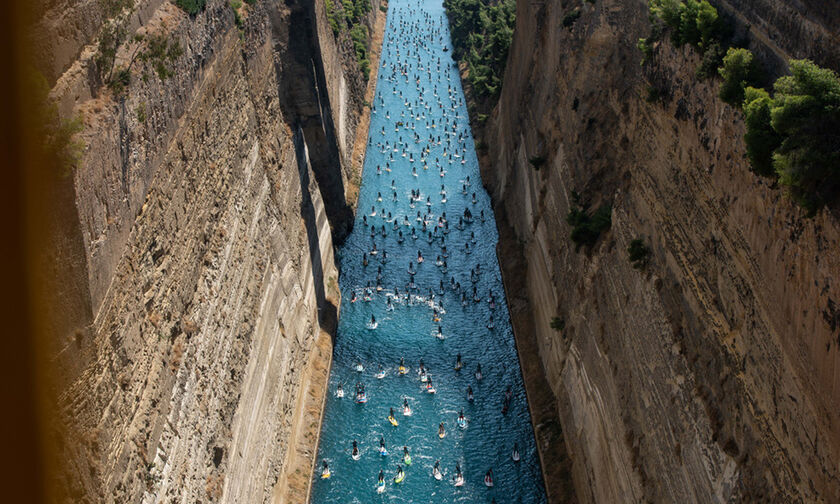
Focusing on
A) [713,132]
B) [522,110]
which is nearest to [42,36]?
[713,132]

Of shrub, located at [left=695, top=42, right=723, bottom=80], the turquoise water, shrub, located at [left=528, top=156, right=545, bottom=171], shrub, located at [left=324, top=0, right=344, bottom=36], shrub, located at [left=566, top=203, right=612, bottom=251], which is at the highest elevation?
shrub, located at [left=695, top=42, right=723, bottom=80]

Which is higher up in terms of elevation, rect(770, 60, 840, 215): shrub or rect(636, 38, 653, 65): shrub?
rect(770, 60, 840, 215): shrub

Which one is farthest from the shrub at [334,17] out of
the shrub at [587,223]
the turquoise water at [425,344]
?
the shrub at [587,223]

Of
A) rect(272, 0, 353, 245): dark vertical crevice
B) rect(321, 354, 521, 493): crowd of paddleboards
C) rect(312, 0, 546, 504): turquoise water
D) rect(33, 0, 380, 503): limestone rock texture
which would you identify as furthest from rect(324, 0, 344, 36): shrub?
rect(321, 354, 521, 493): crowd of paddleboards

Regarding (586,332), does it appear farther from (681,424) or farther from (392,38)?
(392,38)

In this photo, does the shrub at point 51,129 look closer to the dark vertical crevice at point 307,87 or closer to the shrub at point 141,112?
the shrub at point 141,112

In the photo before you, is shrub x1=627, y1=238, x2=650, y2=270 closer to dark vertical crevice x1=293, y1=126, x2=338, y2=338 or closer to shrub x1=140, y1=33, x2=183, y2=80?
shrub x1=140, y1=33, x2=183, y2=80
